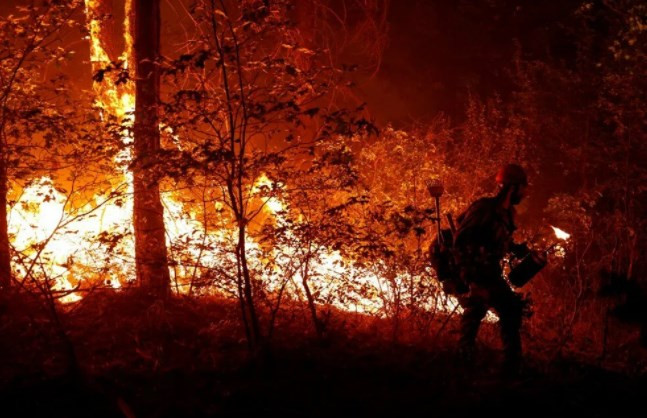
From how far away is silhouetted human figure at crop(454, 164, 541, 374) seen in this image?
191 inches

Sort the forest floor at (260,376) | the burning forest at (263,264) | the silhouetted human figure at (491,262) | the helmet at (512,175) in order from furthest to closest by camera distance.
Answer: the helmet at (512,175) < the silhouetted human figure at (491,262) < the burning forest at (263,264) < the forest floor at (260,376)

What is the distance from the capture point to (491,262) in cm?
487

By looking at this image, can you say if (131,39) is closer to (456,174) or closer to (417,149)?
(417,149)

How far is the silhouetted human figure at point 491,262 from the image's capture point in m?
4.86

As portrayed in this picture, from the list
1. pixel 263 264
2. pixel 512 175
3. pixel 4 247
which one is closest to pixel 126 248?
pixel 4 247

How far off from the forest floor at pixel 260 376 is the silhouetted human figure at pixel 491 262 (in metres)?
0.36

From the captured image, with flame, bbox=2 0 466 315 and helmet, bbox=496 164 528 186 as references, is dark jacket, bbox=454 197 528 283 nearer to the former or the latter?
helmet, bbox=496 164 528 186

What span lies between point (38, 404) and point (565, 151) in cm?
1162

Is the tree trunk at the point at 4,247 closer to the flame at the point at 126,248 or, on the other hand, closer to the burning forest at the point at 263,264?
the burning forest at the point at 263,264

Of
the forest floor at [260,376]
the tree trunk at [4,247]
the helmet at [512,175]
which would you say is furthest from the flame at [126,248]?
the helmet at [512,175]

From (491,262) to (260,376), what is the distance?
2.23 meters

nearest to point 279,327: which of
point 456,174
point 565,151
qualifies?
point 456,174

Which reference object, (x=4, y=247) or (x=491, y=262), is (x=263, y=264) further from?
A: (x=4, y=247)

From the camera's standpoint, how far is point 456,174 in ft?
32.0
